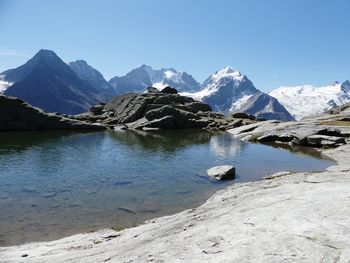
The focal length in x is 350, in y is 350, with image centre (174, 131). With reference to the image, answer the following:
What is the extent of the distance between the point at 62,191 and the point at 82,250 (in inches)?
799

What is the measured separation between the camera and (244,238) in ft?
53.7

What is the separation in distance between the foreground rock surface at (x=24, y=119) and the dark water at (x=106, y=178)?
29.8 m

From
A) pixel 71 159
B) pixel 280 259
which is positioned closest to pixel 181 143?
pixel 71 159

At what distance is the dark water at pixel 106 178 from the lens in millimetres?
31250

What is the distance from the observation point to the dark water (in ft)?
103

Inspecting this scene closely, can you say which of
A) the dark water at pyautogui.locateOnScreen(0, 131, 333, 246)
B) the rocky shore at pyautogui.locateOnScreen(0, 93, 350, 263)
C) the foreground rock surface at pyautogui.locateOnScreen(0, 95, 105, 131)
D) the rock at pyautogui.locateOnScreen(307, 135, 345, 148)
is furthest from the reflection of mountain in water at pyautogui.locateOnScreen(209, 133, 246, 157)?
the foreground rock surface at pyautogui.locateOnScreen(0, 95, 105, 131)

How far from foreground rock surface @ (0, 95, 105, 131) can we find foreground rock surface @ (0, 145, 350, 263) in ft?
314

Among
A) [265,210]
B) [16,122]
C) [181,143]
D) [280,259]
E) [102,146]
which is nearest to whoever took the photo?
Result: [280,259]

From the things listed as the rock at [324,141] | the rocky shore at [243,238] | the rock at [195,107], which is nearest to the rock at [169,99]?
the rock at [195,107]

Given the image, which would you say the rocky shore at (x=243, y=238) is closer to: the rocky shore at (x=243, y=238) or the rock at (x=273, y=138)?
the rocky shore at (x=243, y=238)

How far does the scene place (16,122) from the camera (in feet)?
365

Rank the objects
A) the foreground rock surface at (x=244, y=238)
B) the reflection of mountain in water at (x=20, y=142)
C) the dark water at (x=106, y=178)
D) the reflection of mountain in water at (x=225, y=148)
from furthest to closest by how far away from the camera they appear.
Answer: the reflection of mountain in water at (x=20, y=142)
the reflection of mountain in water at (x=225, y=148)
the dark water at (x=106, y=178)
the foreground rock surface at (x=244, y=238)

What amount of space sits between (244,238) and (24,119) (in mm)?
110507

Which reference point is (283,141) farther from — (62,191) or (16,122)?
(16,122)
